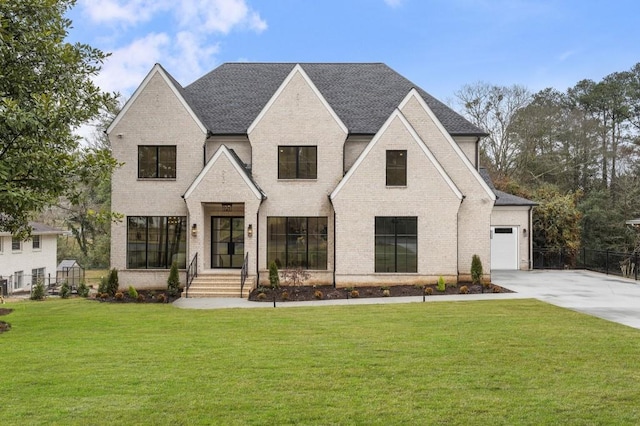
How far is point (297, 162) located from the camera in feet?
65.4

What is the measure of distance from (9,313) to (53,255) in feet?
77.2

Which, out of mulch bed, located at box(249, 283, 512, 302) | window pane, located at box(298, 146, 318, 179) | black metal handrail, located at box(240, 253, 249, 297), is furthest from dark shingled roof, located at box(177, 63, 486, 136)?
mulch bed, located at box(249, 283, 512, 302)

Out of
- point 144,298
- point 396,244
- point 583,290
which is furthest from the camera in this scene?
point 396,244

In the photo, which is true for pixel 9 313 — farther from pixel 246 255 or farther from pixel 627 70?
pixel 627 70

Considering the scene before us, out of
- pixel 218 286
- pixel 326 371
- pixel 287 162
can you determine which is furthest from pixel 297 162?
pixel 326 371

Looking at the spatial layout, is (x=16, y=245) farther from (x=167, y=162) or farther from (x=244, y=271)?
(x=244, y=271)

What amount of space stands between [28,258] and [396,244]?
27.2 meters

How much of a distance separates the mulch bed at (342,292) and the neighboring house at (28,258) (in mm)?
18119

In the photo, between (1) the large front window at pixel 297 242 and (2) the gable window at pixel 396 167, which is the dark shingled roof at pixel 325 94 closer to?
(2) the gable window at pixel 396 167

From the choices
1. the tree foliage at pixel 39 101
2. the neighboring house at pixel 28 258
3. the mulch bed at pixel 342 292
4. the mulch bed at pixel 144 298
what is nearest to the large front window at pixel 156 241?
the mulch bed at pixel 144 298

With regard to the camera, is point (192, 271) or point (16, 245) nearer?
point (192, 271)

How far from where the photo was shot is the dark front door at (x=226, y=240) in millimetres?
20156

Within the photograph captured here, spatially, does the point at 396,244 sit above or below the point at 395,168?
below

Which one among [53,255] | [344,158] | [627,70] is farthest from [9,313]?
[627,70]
